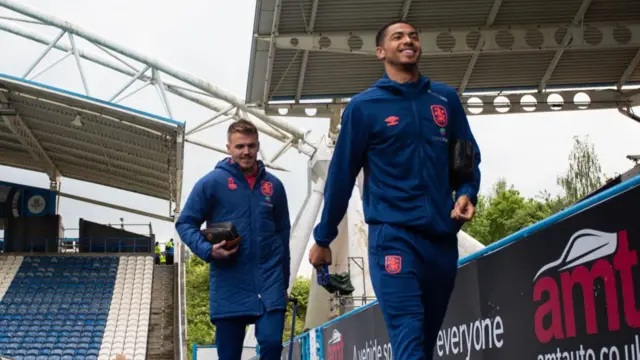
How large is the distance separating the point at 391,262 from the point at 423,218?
0.76 ft

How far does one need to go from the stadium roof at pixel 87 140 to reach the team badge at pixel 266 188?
21.0 m

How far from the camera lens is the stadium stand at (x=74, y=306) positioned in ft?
89.7

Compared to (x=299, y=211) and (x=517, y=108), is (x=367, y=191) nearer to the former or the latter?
(x=517, y=108)

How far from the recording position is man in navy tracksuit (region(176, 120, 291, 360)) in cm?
621

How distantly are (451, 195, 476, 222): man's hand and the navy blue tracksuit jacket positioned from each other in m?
0.05

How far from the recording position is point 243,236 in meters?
6.36

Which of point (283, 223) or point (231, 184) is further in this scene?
point (283, 223)

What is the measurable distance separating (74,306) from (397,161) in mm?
28158

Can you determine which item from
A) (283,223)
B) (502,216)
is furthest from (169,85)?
(502,216)

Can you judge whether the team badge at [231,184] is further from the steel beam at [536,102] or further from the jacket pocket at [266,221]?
the steel beam at [536,102]

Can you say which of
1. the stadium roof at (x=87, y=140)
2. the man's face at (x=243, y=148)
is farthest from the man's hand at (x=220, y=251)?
the stadium roof at (x=87, y=140)

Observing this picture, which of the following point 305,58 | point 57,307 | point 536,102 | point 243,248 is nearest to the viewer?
point 243,248

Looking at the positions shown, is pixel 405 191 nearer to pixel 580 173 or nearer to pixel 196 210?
pixel 196 210

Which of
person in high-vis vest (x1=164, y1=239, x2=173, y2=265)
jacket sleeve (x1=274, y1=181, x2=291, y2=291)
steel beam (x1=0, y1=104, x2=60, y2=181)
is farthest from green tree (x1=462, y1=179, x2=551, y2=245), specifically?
jacket sleeve (x1=274, y1=181, x2=291, y2=291)
